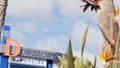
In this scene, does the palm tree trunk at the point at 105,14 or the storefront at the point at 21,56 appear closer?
the palm tree trunk at the point at 105,14

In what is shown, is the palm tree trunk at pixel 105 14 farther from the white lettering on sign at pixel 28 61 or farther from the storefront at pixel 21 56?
the white lettering on sign at pixel 28 61

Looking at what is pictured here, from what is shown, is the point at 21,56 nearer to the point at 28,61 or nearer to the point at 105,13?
the point at 28,61

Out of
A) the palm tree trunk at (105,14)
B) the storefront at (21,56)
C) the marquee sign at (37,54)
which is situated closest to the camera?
the palm tree trunk at (105,14)

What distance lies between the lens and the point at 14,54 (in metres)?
19.1

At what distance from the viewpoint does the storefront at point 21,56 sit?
18562 mm

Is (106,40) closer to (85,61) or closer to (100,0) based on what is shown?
(85,61)

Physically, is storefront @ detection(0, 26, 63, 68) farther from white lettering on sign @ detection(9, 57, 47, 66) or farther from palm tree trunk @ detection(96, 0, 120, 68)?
palm tree trunk @ detection(96, 0, 120, 68)

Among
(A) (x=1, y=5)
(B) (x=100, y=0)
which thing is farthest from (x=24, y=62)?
(B) (x=100, y=0)

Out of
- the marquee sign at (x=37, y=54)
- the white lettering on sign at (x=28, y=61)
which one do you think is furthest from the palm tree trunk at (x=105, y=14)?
the marquee sign at (x=37, y=54)

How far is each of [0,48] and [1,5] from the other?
16.2 feet

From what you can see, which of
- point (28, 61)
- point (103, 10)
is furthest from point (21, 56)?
point (103, 10)

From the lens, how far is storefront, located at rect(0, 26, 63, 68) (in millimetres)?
18562

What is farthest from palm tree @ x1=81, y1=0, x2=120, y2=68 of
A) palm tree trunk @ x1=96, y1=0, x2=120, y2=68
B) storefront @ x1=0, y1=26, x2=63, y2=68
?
storefront @ x1=0, y1=26, x2=63, y2=68

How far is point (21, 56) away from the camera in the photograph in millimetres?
19891
